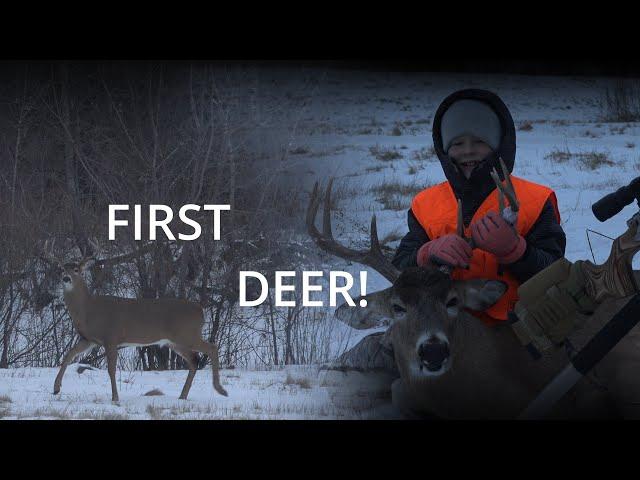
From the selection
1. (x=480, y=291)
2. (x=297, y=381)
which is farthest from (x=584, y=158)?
(x=297, y=381)

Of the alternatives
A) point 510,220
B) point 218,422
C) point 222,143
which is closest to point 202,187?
point 222,143

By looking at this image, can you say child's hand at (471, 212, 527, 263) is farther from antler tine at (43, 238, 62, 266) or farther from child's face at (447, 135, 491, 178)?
antler tine at (43, 238, 62, 266)

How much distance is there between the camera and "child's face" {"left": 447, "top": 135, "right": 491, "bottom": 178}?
4.28 m

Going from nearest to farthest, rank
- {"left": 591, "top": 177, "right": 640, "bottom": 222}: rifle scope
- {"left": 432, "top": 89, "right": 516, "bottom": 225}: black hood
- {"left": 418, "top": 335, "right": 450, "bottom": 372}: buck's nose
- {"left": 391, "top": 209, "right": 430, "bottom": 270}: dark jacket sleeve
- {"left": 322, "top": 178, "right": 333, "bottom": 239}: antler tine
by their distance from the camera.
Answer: {"left": 591, "top": 177, "right": 640, "bottom": 222}: rifle scope < {"left": 418, "top": 335, "right": 450, "bottom": 372}: buck's nose < {"left": 432, "top": 89, "right": 516, "bottom": 225}: black hood < {"left": 391, "top": 209, "right": 430, "bottom": 270}: dark jacket sleeve < {"left": 322, "top": 178, "right": 333, "bottom": 239}: antler tine

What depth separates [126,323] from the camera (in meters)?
4.63

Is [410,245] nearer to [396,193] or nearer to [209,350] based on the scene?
[396,193]

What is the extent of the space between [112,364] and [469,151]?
5.70 ft

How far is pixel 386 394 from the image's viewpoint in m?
4.54

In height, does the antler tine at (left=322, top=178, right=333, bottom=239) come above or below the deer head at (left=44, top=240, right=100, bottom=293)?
above

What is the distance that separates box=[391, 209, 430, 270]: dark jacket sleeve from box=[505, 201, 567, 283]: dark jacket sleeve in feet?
1.22

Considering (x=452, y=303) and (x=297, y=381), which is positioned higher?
(x=452, y=303)

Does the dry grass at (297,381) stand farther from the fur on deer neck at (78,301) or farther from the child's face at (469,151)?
the child's face at (469,151)

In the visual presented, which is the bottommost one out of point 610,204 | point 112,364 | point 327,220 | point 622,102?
point 112,364

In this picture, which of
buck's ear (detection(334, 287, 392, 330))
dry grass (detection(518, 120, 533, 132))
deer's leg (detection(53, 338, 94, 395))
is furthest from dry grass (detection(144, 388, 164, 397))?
dry grass (detection(518, 120, 533, 132))
